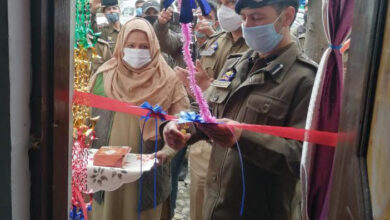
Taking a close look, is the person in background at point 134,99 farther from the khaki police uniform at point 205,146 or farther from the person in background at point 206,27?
the person in background at point 206,27

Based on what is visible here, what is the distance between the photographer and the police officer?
1.96 metres

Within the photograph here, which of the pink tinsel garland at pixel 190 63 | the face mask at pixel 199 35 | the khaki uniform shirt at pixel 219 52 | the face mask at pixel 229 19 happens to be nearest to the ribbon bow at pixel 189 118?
the pink tinsel garland at pixel 190 63

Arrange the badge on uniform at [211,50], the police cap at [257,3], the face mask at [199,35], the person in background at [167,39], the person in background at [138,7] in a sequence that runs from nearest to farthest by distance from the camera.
Result: the police cap at [257,3] → the badge on uniform at [211,50] → the face mask at [199,35] → the person in background at [167,39] → the person in background at [138,7]

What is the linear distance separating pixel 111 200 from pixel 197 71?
4.12ft

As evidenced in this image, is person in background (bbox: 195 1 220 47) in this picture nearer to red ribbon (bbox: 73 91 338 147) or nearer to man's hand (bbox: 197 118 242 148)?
red ribbon (bbox: 73 91 338 147)

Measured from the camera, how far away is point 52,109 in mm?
808

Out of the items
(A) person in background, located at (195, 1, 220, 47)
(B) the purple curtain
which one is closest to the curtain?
(B) the purple curtain

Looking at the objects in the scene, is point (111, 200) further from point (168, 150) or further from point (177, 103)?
point (177, 103)

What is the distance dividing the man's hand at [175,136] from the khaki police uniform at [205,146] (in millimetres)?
968

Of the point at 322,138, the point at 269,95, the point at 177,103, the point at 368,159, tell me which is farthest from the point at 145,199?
the point at 368,159

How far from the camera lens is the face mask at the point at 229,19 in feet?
11.6

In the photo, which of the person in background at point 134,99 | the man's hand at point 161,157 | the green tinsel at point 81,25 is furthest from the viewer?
the person in background at point 134,99

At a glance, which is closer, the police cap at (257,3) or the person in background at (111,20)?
the police cap at (257,3)

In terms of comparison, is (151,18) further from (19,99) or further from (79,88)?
(19,99)
